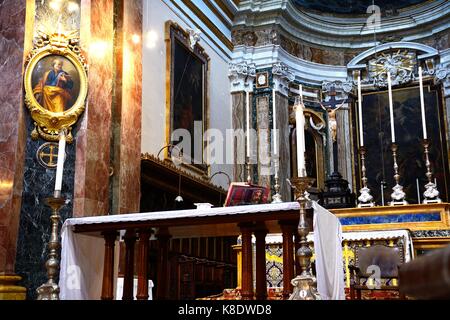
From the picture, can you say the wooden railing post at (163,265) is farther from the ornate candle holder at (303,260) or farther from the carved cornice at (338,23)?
the carved cornice at (338,23)

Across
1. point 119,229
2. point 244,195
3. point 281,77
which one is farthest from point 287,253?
point 281,77

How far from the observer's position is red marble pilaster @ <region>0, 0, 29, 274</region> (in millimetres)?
6168

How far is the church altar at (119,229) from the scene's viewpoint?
4277 mm

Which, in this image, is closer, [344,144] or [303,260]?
[303,260]

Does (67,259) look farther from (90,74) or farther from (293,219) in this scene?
(90,74)

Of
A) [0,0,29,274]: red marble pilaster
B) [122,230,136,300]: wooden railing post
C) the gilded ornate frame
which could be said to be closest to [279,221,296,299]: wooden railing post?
[122,230,136,300]: wooden railing post

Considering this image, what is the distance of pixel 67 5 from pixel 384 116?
362 inches

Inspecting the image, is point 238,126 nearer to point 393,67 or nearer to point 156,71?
point 156,71

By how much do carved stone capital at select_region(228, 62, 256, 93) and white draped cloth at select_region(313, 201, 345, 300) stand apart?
27.9 feet

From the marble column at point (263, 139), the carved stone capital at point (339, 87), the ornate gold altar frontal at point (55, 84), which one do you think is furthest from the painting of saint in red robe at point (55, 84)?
the carved stone capital at point (339, 87)

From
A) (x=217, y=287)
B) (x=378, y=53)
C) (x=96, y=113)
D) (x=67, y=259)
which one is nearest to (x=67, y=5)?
(x=96, y=113)

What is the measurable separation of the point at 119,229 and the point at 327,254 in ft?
5.85

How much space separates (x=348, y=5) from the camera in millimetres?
14469

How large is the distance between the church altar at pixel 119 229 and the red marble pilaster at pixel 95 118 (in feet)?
5.88
